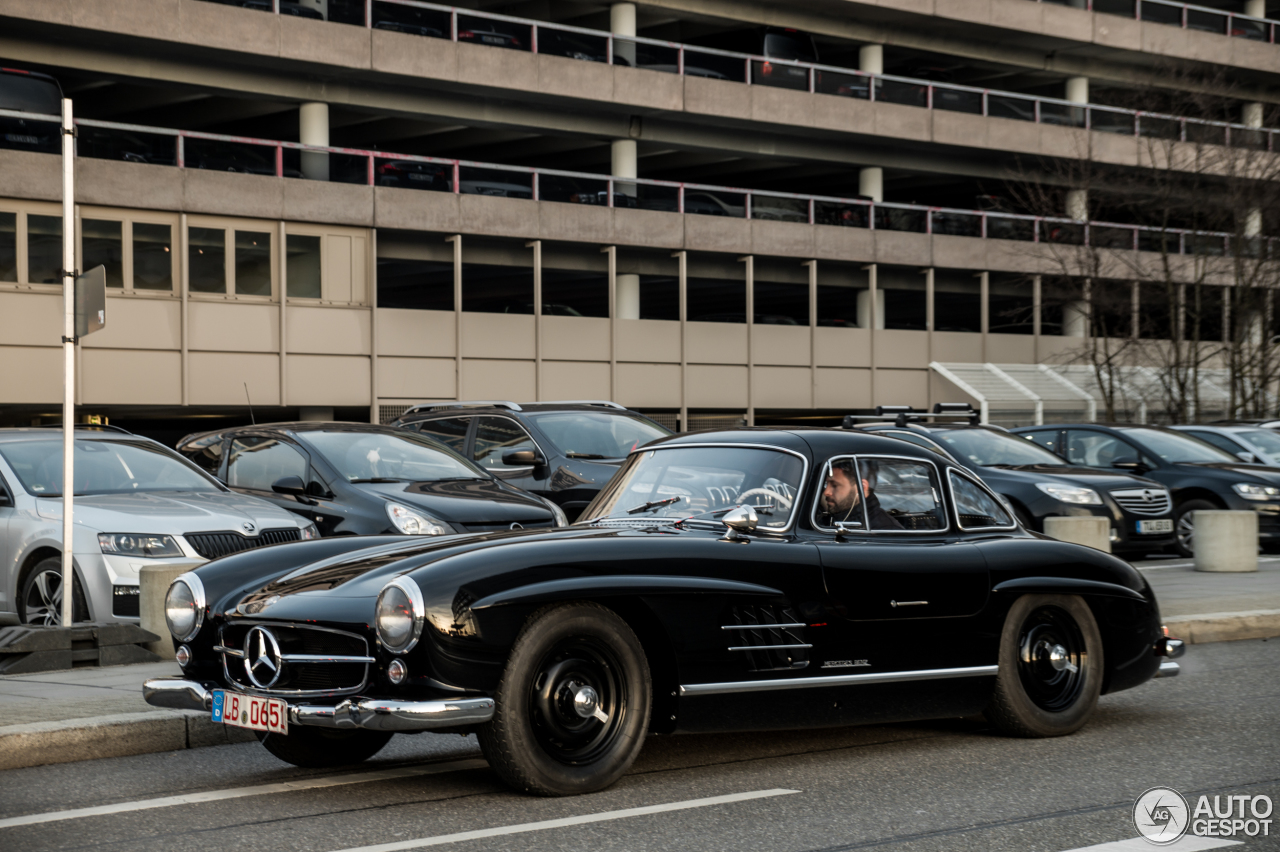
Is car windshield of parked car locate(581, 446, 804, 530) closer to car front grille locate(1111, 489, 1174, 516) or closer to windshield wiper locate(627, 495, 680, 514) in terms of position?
windshield wiper locate(627, 495, 680, 514)

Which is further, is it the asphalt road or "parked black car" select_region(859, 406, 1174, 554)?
"parked black car" select_region(859, 406, 1174, 554)

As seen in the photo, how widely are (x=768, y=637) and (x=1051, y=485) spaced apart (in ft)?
32.2

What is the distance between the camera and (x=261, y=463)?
40.9ft

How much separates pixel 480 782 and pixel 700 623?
1.14m

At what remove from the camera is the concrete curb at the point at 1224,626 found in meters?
10.7

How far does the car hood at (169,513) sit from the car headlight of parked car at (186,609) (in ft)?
13.0

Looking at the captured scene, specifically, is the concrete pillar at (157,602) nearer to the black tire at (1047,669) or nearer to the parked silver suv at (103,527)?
the parked silver suv at (103,527)

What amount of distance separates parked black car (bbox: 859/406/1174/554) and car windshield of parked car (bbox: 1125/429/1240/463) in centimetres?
154

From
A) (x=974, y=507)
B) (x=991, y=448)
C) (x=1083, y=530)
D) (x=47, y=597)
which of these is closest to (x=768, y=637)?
(x=974, y=507)

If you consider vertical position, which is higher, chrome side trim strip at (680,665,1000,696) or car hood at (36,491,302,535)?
car hood at (36,491,302,535)

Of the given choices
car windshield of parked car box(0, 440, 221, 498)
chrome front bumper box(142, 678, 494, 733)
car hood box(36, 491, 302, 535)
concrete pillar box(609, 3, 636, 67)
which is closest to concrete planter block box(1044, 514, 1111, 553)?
car hood box(36, 491, 302, 535)

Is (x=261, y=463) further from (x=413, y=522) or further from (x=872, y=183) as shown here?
(x=872, y=183)

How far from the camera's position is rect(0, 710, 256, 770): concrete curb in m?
6.51

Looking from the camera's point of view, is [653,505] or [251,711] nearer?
[251,711]
